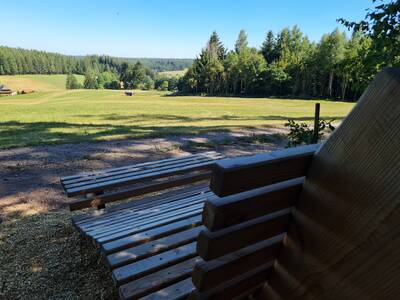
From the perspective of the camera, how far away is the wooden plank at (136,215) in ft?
10.3

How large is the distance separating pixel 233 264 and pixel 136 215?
2353mm

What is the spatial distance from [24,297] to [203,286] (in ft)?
7.95

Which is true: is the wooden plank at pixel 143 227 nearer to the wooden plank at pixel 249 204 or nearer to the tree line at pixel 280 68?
the wooden plank at pixel 249 204

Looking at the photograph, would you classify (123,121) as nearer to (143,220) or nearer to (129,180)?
(129,180)

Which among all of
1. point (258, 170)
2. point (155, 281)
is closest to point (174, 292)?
point (155, 281)

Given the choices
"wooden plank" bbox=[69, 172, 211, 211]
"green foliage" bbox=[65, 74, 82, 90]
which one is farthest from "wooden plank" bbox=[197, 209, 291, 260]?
"green foliage" bbox=[65, 74, 82, 90]

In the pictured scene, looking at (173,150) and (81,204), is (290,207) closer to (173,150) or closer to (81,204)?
(81,204)

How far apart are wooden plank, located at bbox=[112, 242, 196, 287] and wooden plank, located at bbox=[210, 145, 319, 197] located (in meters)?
1.53

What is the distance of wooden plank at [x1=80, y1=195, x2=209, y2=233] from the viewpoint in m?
3.14

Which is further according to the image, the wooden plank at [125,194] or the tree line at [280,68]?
the tree line at [280,68]

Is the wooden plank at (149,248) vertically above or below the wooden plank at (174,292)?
above

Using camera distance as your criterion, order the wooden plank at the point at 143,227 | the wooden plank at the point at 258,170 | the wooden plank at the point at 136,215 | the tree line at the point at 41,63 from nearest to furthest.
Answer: the wooden plank at the point at 258,170, the wooden plank at the point at 143,227, the wooden plank at the point at 136,215, the tree line at the point at 41,63

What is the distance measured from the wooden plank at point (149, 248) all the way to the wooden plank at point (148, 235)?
0.04 metres

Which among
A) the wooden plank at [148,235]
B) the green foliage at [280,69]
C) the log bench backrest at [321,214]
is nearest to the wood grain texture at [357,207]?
the log bench backrest at [321,214]
